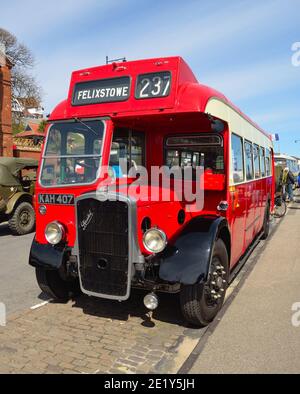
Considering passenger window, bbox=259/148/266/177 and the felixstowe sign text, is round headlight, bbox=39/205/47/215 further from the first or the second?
passenger window, bbox=259/148/266/177

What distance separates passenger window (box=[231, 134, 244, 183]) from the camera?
5.24 m

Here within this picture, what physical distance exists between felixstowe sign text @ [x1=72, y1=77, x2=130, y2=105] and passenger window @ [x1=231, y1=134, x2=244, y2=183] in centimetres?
172

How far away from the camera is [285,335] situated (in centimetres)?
401

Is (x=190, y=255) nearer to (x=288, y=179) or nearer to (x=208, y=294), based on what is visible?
(x=208, y=294)

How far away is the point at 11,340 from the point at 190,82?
12.0 ft

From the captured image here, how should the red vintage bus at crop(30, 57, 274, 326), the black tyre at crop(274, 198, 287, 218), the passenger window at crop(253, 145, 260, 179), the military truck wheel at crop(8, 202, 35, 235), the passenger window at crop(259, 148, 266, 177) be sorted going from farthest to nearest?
the black tyre at crop(274, 198, 287, 218)
the military truck wheel at crop(8, 202, 35, 235)
the passenger window at crop(259, 148, 266, 177)
the passenger window at crop(253, 145, 260, 179)
the red vintage bus at crop(30, 57, 274, 326)

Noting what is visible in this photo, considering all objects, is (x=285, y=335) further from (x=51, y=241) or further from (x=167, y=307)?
(x=51, y=241)

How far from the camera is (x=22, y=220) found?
10.8 m

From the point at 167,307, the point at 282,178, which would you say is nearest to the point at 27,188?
the point at 167,307

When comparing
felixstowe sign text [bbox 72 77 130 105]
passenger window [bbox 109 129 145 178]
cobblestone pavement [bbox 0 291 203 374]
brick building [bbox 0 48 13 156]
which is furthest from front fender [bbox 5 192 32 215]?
brick building [bbox 0 48 13 156]

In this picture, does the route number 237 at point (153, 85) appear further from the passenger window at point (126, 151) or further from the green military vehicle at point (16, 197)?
the green military vehicle at point (16, 197)

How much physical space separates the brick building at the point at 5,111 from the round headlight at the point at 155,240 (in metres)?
25.5

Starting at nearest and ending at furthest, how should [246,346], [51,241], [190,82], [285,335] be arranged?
[246,346], [285,335], [51,241], [190,82]
